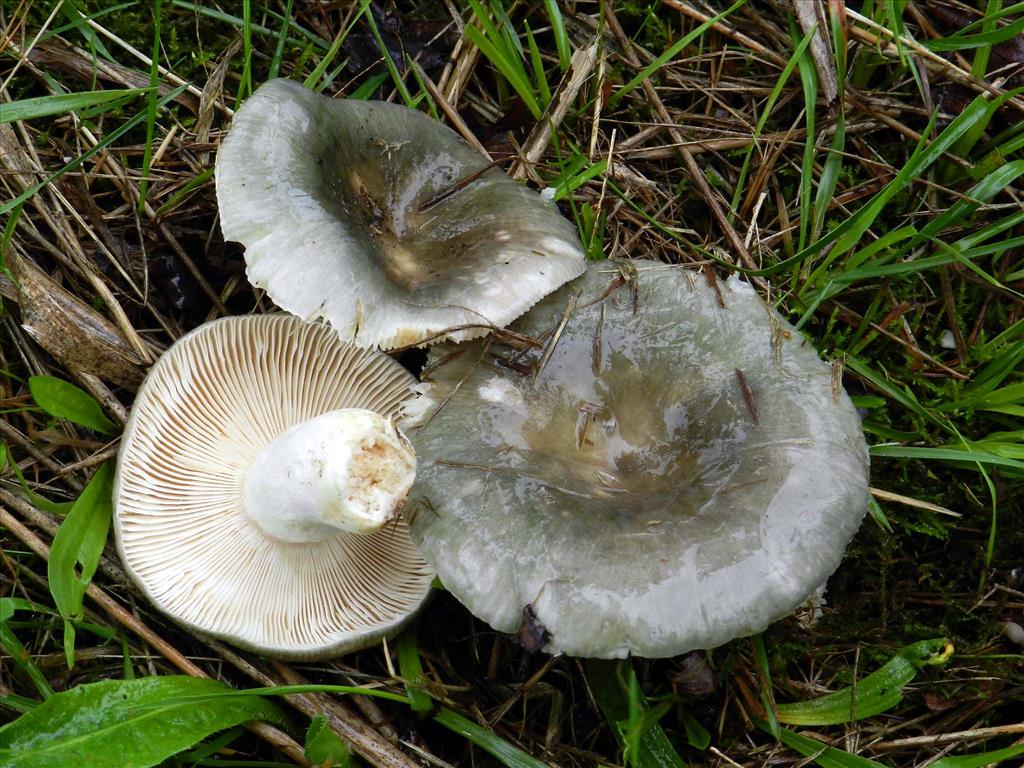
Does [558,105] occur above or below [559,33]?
below

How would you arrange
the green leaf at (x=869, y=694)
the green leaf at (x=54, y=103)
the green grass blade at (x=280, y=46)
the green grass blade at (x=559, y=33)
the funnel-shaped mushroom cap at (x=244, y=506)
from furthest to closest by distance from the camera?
1. the green grass blade at (x=559, y=33)
2. the green grass blade at (x=280, y=46)
3. the green leaf at (x=869, y=694)
4. the funnel-shaped mushroom cap at (x=244, y=506)
5. the green leaf at (x=54, y=103)

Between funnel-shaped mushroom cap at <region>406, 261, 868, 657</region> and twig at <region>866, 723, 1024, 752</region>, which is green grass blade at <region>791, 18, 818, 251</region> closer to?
funnel-shaped mushroom cap at <region>406, 261, 868, 657</region>

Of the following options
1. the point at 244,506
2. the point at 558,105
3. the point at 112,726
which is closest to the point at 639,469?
the point at 244,506

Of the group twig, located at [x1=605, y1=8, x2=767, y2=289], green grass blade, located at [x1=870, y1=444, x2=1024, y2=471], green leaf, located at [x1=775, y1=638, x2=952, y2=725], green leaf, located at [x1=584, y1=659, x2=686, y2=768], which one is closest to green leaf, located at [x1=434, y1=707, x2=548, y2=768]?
green leaf, located at [x1=584, y1=659, x2=686, y2=768]

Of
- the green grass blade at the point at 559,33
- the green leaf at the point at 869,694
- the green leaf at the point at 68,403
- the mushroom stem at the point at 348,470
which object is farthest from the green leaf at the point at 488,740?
the green grass blade at the point at 559,33

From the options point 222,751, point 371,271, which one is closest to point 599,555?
point 371,271

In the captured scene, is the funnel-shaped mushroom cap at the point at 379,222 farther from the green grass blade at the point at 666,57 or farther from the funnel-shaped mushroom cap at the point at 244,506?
the green grass blade at the point at 666,57

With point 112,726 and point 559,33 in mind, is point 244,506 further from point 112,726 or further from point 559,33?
point 559,33
